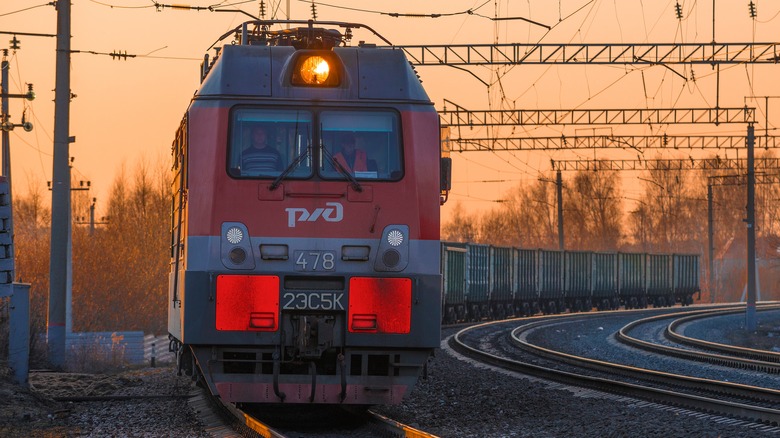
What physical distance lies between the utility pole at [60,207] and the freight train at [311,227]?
33.2ft

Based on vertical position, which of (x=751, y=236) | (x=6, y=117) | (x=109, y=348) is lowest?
(x=109, y=348)

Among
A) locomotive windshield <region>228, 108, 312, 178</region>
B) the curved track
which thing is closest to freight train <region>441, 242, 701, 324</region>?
the curved track

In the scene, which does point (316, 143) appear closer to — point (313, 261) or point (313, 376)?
point (313, 261)

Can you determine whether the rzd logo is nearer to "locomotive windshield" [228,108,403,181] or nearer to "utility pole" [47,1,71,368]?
"locomotive windshield" [228,108,403,181]

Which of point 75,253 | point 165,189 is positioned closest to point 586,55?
point 75,253

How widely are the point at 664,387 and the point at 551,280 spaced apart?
103ft

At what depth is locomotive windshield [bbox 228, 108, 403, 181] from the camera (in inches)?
414

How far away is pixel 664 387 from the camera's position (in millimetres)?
15336

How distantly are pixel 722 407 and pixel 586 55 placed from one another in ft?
62.8

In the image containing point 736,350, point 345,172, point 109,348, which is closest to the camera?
point 345,172

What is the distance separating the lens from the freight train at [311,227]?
10.2 m

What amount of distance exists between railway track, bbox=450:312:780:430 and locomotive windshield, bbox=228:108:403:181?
4160mm

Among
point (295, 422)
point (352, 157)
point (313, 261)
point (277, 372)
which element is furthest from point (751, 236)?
point (277, 372)

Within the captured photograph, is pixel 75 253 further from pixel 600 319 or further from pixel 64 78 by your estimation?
pixel 64 78
